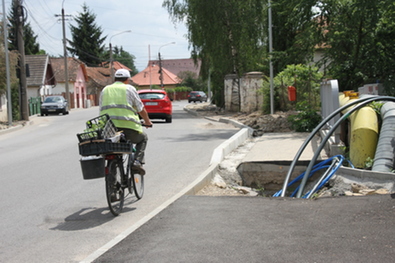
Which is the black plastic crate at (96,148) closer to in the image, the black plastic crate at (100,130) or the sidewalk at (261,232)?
the black plastic crate at (100,130)

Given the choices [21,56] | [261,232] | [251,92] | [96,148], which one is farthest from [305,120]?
[21,56]

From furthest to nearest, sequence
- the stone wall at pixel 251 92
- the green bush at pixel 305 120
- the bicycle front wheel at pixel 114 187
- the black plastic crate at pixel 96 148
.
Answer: the stone wall at pixel 251 92 → the green bush at pixel 305 120 → the bicycle front wheel at pixel 114 187 → the black plastic crate at pixel 96 148

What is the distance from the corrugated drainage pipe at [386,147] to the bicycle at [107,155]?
3575 mm

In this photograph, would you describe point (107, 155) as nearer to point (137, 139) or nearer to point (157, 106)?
point (137, 139)

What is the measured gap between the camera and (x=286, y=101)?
86.5 ft

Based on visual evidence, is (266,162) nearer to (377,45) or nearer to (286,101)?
(377,45)

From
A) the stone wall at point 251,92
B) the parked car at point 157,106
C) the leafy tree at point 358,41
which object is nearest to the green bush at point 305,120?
the leafy tree at point 358,41

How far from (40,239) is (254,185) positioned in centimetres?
565

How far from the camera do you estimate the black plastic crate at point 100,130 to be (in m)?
6.51

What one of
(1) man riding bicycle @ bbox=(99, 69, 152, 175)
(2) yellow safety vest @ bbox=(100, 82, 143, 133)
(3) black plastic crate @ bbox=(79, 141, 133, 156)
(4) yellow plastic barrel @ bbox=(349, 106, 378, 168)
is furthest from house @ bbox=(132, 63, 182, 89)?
(3) black plastic crate @ bbox=(79, 141, 133, 156)

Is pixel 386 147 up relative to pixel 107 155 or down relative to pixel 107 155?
down

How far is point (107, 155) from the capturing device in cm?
669

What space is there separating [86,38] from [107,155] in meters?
88.0

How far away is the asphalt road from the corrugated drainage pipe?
3.10 m
